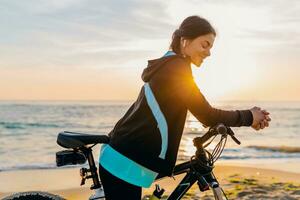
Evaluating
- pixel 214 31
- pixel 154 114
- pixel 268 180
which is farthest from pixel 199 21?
pixel 268 180

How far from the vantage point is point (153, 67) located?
11.9 ft

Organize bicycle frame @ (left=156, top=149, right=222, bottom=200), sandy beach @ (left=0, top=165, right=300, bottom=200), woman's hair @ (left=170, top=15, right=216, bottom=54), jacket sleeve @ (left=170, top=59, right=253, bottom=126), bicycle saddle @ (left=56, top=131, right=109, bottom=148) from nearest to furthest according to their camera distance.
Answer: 1. jacket sleeve @ (left=170, top=59, right=253, bottom=126)
2. woman's hair @ (left=170, top=15, right=216, bottom=54)
3. bicycle saddle @ (left=56, top=131, right=109, bottom=148)
4. bicycle frame @ (left=156, top=149, right=222, bottom=200)
5. sandy beach @ (left=0, top=165, right=300, bottom=200)

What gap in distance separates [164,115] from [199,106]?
24 cm

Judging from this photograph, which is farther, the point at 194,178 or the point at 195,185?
the point at 195,185

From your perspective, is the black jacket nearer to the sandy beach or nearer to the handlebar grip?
the handlebar grip

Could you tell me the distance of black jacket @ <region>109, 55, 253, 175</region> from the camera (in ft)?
11.3

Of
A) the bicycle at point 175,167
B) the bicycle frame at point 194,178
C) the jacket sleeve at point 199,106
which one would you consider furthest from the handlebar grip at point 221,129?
the bicycle frame at point 194,178

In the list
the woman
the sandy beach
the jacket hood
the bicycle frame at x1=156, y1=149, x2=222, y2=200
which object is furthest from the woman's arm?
the sandy beach

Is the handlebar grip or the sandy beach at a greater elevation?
the handlebar grip

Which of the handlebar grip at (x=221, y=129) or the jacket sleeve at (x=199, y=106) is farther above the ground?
the jacket sleeve at (x=199, y=106)

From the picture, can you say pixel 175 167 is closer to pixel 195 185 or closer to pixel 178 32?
pixel 178 32

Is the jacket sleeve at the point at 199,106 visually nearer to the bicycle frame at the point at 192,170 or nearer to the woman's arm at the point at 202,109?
the woman's arm at the point at 202,109

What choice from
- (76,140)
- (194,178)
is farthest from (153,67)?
(194,178)

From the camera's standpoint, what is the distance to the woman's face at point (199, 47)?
357cm
